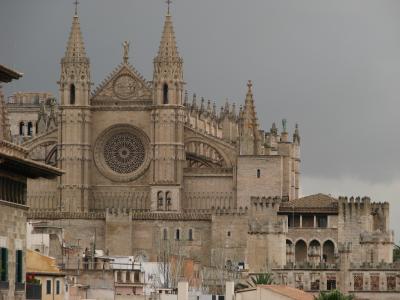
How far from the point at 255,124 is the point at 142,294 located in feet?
206

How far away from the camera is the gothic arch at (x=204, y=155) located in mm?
154250

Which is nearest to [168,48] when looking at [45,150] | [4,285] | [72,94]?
[72,94]

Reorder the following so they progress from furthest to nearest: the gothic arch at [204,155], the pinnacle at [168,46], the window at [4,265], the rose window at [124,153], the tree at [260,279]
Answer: the rose window at [124,153]
the gothic arch at [204,155]
the pinnacle at [168,46]
the tree at [260,279]
the window at [4,265]

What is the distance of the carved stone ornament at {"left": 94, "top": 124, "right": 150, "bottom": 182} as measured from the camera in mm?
156000

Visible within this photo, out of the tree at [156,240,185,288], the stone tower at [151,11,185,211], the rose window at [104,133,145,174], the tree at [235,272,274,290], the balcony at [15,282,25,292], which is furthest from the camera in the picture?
the rose window at [104,133,145,174]

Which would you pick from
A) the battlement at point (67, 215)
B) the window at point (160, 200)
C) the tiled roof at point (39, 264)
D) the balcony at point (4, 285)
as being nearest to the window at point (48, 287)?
the tiled roof at point (39, 264)

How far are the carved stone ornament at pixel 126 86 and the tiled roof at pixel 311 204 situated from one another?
14.3 meters

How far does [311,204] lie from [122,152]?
614 inches

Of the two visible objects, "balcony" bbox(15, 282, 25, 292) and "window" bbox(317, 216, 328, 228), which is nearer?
"balcony" bbox(15, 282, 25, 292)

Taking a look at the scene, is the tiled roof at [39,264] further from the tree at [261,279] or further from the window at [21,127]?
the window at [21,127]

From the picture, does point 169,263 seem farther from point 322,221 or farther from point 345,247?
point 322,221

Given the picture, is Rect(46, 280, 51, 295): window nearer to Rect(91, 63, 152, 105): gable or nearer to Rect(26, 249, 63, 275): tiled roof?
Rect(26, 249, 63, 275): tiled roof

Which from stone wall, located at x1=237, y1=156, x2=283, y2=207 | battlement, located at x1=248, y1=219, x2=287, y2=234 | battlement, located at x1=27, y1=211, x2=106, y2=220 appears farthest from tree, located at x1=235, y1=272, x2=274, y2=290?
battlement, located at x1=27, y1=211, x2=106, y2=220

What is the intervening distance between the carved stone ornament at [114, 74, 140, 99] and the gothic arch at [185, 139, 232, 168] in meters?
5.64
